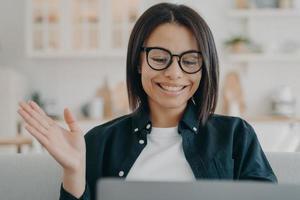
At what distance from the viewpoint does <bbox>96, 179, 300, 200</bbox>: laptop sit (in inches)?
28.8

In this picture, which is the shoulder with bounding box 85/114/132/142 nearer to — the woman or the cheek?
the woman

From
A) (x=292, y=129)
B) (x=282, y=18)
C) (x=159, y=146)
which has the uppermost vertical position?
(x=282, y=18)

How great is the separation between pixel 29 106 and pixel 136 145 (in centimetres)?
35

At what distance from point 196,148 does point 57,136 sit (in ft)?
1.28

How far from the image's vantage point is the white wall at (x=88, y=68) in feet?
15.5

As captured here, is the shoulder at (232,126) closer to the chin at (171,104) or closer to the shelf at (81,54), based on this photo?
the chin at (171,104)

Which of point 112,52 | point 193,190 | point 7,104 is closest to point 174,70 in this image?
point 193,190

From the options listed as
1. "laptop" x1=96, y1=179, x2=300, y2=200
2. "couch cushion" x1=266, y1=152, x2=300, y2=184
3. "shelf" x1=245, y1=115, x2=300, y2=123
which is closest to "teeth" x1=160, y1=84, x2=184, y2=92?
"couch cushion" x1=266, y1=152, x2=300, y2=184

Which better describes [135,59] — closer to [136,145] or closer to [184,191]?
[136,145]

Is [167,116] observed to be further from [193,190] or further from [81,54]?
[81,54]

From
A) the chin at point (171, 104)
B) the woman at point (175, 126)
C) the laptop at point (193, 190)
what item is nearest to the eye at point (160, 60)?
the woman at point (175, 126)

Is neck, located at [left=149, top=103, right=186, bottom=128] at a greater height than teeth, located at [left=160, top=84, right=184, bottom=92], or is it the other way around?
teeth, located at [left=160, top=84, right=184, bottom=92]

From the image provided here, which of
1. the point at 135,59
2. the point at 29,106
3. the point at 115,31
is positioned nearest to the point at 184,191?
the point at 29,106

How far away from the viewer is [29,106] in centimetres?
113
